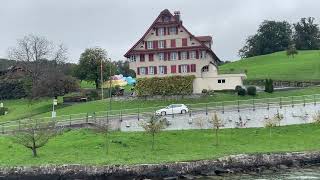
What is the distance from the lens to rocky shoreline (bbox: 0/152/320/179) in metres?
52.4

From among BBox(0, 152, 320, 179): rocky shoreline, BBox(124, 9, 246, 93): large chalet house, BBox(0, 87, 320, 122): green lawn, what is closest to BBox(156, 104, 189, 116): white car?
BBox(0, 87, 320, 122): green lawn

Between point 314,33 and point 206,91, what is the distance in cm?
10312

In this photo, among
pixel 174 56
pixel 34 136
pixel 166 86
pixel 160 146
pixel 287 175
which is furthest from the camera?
pixel 174 56

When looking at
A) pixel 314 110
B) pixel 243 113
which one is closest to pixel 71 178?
pixel 243 113

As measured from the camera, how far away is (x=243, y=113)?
7231 centimetres

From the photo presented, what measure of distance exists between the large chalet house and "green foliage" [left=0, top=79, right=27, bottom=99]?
3085 centimetres

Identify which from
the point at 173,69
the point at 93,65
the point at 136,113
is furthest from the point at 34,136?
the point at 93,65

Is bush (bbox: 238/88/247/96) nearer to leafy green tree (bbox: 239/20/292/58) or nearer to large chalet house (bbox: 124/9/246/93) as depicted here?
large chalet house (bbox: 124/9/246/93)

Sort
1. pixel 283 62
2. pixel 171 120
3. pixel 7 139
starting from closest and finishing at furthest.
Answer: pixel 7 139 → pixel 171 120 → pixel 283 62

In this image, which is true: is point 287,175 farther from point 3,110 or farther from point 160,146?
point 3,110

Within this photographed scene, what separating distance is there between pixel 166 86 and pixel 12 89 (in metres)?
40.0

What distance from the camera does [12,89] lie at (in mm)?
118625

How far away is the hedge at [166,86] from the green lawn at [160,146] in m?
22.7

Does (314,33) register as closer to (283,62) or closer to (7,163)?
(283,62)
